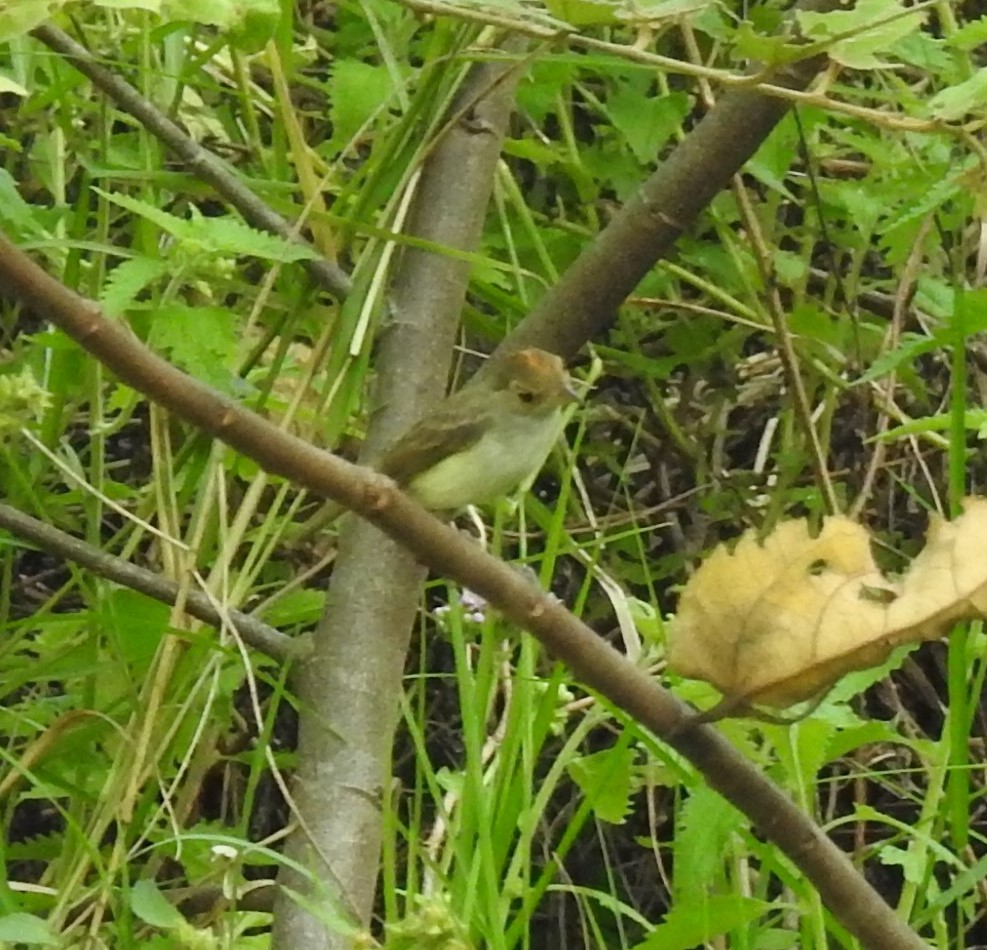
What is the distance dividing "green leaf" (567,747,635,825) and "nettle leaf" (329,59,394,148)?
55cm

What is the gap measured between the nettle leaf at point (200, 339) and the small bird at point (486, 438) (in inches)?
8.3

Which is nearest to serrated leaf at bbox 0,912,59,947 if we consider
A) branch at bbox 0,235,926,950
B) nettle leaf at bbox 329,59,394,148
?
branch at bbox 0,235,926,950

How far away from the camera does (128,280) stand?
1.06 m

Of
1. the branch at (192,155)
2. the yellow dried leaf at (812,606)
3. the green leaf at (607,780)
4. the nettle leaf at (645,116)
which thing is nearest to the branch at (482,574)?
the yellow dried leaf at (812,606)

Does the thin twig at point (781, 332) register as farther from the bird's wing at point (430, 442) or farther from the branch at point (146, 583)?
the branch at point (146, 583)

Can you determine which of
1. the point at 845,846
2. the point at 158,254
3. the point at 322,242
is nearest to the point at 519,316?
the point at 322,242

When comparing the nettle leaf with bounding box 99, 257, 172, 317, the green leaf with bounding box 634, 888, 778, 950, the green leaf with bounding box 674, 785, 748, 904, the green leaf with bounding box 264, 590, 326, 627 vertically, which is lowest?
the green leaf with bounding box 634, 888, 778, 950

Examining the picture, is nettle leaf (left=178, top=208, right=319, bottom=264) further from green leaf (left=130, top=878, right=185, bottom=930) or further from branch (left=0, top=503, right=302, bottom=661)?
green leaf (left=130, top=878, right=185, bottom=930)

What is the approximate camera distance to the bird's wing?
49.4 inches

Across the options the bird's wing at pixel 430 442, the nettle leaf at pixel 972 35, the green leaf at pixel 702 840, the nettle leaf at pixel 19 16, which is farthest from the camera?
the bird's wing at pixel 430 442

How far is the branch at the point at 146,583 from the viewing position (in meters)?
1.10

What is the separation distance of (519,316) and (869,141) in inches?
14.9

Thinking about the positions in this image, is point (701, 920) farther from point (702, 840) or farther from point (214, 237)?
point (214, 237)

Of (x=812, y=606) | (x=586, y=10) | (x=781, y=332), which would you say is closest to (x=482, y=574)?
(x=812, y=606)
